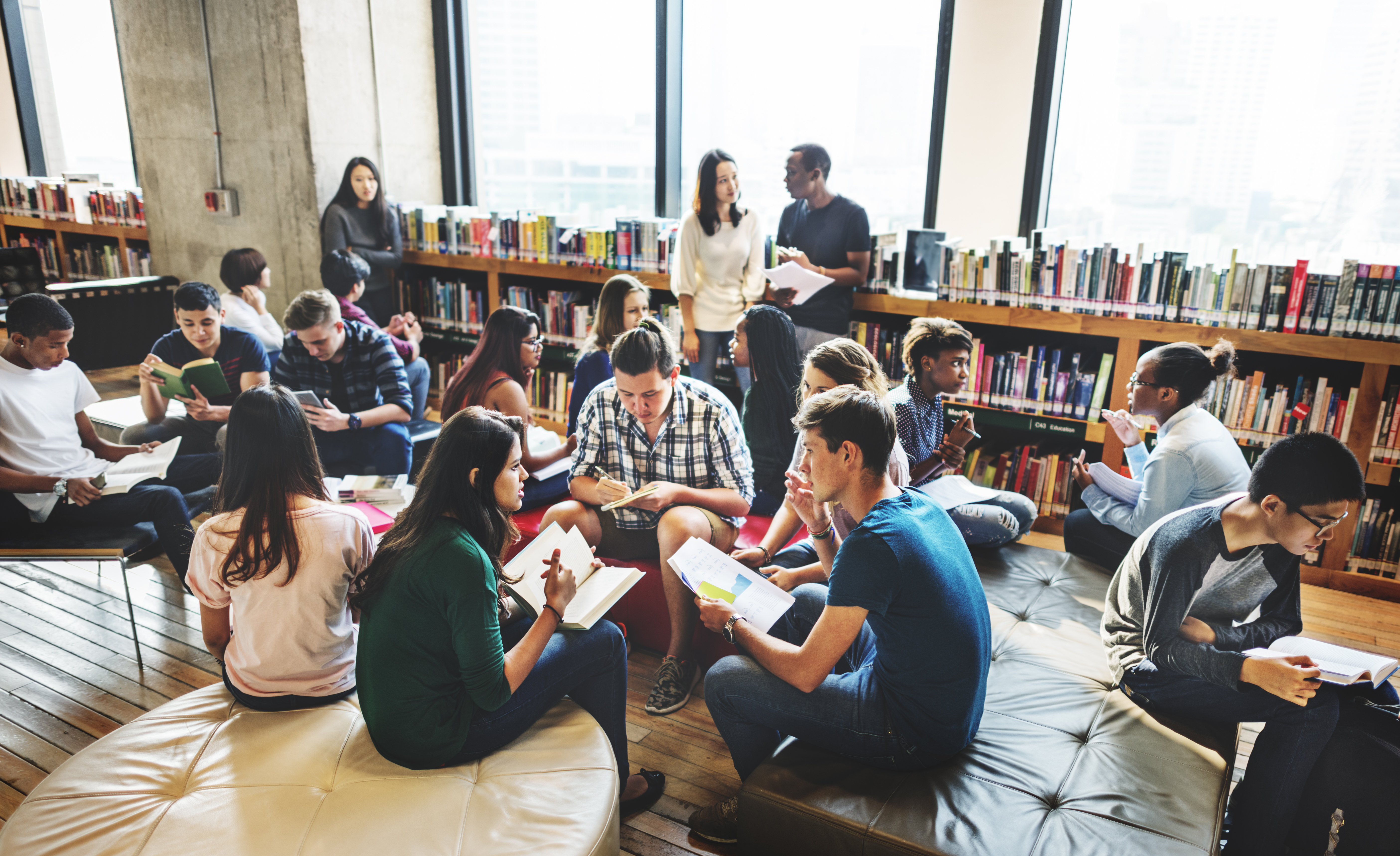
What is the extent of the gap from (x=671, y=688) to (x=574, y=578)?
0.86 metres

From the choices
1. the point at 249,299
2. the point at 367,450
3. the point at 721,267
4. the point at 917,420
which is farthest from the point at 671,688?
the point at 249,299

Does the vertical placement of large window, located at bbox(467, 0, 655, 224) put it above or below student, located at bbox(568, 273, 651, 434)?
→ above

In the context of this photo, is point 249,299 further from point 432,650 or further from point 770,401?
point 432,650

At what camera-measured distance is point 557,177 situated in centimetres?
591

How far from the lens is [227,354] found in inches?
150

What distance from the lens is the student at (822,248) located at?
420 centimetres

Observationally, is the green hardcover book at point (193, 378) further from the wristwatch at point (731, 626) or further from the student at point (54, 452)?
the wristwatch at point (731, 626)

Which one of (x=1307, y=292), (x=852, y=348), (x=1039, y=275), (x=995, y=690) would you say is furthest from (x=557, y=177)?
(x=995, y=690)

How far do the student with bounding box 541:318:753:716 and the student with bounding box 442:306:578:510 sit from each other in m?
0.32

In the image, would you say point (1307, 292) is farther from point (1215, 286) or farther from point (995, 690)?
point (995, 690)

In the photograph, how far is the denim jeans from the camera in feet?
9.39

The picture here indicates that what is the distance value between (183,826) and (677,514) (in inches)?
58.8

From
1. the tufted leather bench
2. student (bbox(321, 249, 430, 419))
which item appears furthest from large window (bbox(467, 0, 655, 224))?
the tufted leather bench

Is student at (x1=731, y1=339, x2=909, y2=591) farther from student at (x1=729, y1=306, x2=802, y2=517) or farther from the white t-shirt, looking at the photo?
the white t-shirt
